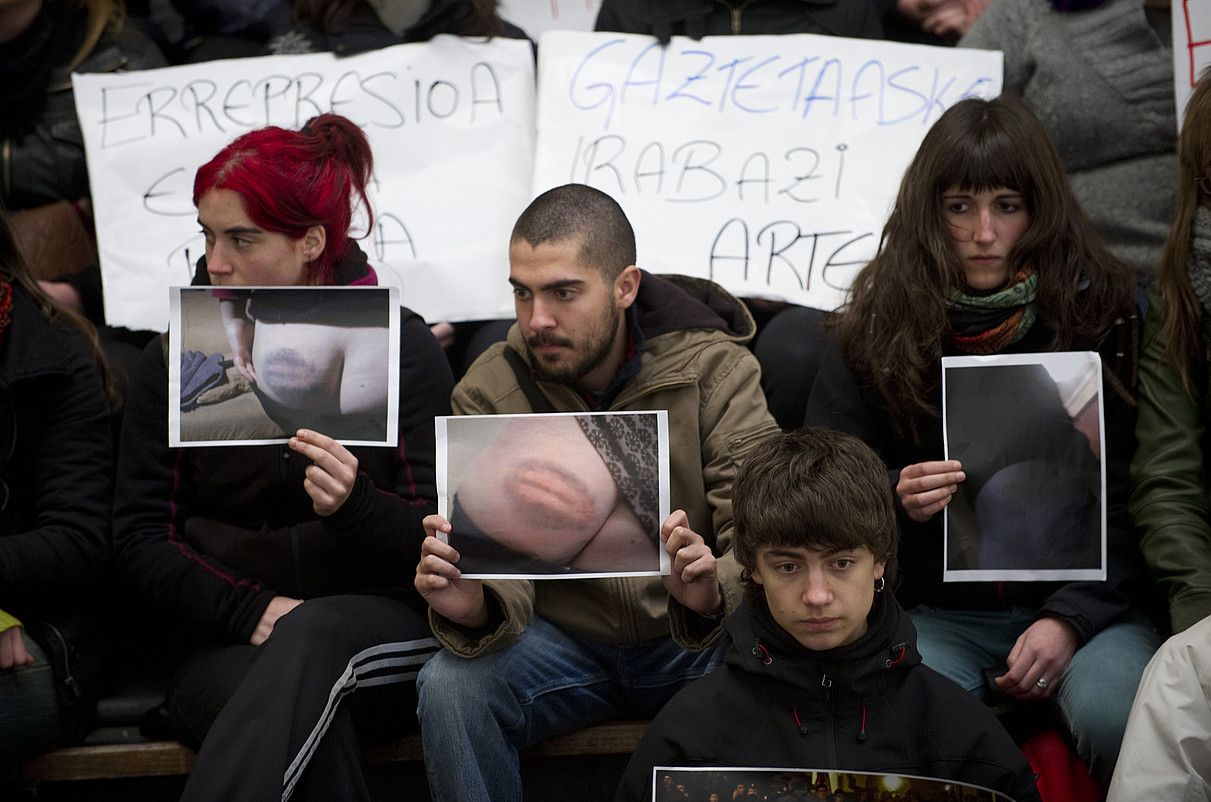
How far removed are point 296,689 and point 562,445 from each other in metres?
0.69

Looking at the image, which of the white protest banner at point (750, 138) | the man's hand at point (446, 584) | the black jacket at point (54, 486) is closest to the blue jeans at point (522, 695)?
the man's hand at point (446, 584)

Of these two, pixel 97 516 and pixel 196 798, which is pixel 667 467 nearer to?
pixel 196 798

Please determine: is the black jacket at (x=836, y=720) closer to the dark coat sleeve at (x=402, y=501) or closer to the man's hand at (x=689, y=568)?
the man's hand at (x=689, y=568)

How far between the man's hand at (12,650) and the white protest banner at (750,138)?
6.06ft

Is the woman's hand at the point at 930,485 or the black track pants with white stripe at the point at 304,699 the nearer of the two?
the black track pants with white stripe at the point at 304,699

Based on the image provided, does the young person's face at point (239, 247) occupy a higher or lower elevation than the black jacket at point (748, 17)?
lower

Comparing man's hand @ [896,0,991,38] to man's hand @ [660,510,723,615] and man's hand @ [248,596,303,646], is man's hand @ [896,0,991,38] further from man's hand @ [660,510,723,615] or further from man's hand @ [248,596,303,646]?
man's hand @ [248,596,303,646]

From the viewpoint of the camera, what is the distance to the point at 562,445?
2.71 m

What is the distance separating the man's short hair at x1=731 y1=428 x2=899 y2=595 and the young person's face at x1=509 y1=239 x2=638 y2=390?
571 mm

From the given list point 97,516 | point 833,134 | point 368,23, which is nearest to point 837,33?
point 833,134

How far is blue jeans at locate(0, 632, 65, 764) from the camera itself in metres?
3.02

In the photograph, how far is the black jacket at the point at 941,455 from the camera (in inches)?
119

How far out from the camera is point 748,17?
13.9 ft

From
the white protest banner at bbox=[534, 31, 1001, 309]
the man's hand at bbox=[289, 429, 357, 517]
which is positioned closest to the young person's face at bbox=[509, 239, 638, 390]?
the man's hand at bbox=[289, 429, 357, 517]
